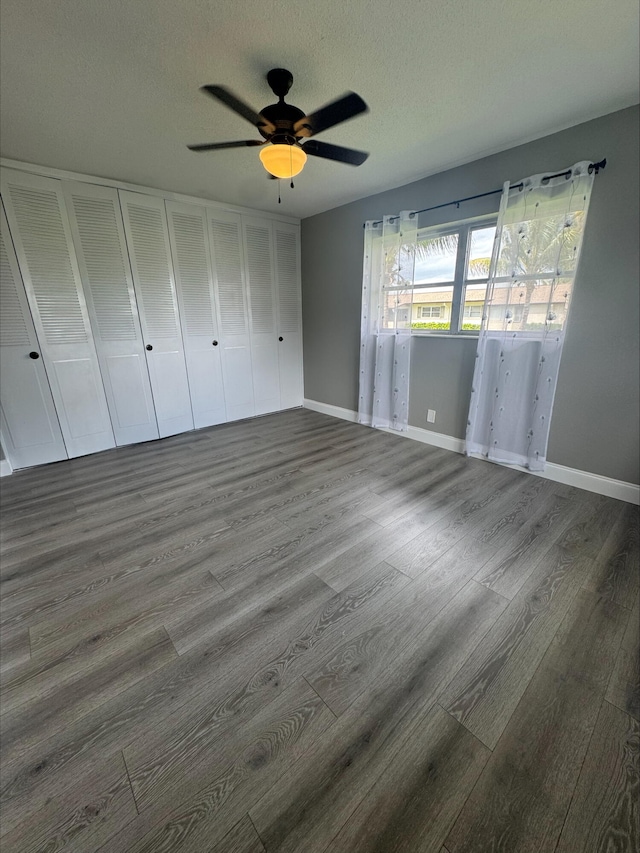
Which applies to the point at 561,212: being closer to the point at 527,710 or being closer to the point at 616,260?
the point at 616,260

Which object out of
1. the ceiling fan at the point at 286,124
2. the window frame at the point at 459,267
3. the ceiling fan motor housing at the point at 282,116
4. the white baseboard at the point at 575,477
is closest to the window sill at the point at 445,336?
the window frame at the point at 459,267


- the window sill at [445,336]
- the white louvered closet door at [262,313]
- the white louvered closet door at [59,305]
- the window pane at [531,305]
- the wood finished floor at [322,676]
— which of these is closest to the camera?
the wood finished floor at [322,676]

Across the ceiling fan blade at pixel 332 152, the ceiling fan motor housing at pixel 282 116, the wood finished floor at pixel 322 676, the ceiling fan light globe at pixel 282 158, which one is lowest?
the wood finished floor at pixel 322 676

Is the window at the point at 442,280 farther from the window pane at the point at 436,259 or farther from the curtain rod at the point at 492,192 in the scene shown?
the curtain rod at the point at 492,192

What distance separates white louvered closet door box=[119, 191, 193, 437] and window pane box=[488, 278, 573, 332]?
3.16 metres

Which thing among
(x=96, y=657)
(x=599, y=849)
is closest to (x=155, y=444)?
(x=96, y=657)

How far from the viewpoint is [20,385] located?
9.56 ft

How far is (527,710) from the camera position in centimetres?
111

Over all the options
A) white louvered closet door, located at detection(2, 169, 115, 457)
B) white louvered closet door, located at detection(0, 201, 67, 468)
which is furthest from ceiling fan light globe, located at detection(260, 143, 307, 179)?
white louvered closet door, located at detection(0, 201, 67, 468)

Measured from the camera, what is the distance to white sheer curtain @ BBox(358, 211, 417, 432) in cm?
324

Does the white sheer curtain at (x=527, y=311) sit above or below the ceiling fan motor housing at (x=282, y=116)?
below

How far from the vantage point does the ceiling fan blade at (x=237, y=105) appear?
4.66 feet

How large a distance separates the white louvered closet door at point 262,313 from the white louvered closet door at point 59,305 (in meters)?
1.75

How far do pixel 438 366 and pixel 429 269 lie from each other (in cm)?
93
